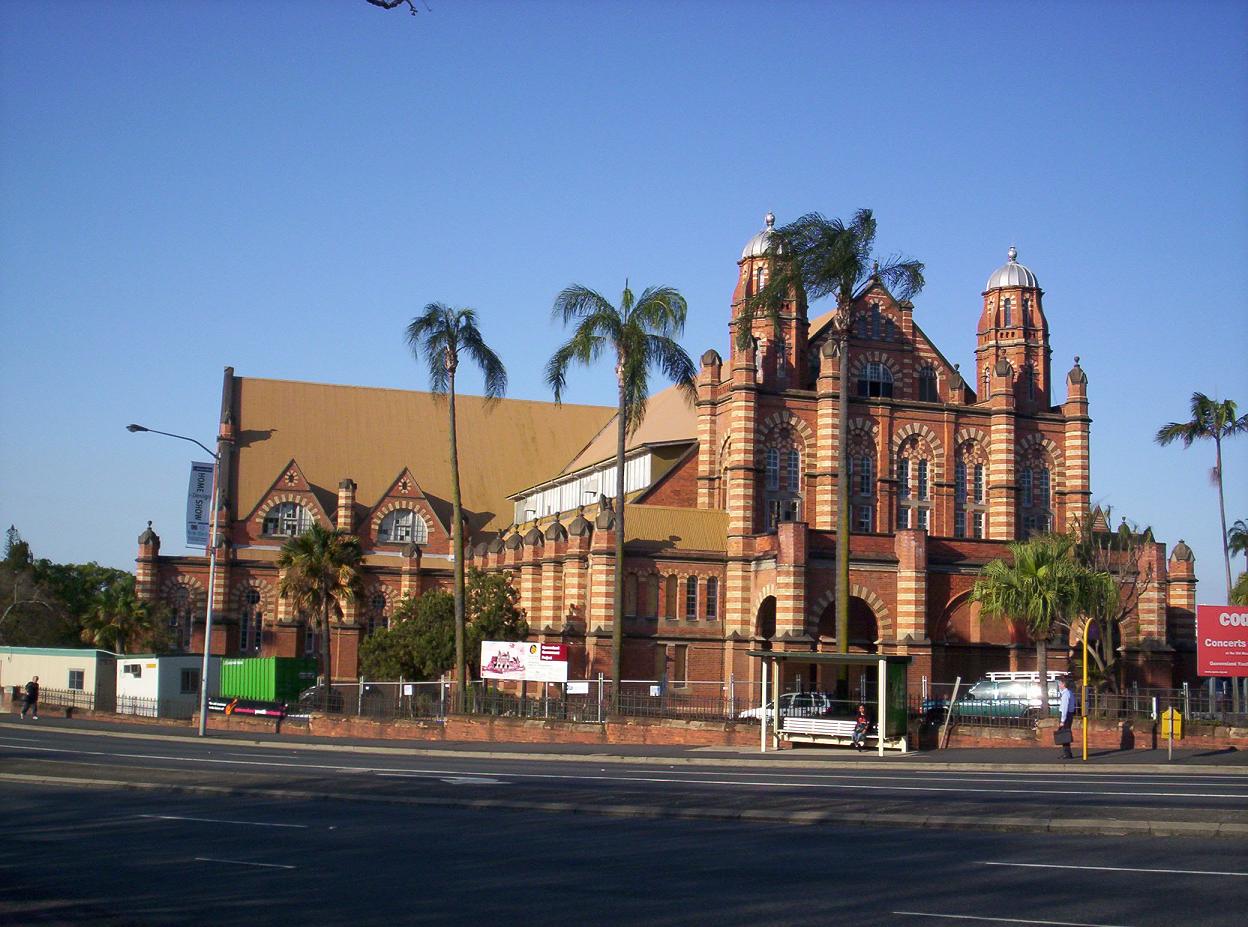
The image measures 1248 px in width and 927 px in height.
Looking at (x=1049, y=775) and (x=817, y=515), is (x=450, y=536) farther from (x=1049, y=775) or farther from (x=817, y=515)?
(x=1049, y=775)

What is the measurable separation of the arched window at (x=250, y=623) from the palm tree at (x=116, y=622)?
246 inches

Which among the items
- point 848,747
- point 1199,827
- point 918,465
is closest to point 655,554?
point 918,465

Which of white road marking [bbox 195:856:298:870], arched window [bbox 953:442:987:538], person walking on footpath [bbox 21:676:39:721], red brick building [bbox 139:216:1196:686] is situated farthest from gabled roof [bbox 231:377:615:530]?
white road marking [bbox 195:856:298:870]

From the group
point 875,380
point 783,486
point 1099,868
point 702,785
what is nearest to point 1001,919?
point 1099,868

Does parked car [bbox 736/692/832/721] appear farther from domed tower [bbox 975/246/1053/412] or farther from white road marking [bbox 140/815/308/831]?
domed tower [bbox 975/246/1053/412]

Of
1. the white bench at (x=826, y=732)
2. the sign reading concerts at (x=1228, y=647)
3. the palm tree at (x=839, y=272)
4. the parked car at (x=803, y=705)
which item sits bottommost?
the white bench at (x=826, y=732)

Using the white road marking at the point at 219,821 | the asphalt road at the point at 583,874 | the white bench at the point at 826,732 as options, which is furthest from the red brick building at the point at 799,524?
the asphalt road at the point at 583,874

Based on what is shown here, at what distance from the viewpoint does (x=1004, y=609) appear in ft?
151

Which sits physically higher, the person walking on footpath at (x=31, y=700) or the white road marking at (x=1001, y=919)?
the white road marking at (x=1001, y=919)

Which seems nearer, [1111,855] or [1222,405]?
[1111,855]

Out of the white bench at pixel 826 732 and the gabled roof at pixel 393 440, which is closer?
the white bench at pixel 826 732

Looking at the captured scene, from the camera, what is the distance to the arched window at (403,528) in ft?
271

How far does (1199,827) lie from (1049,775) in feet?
40.4

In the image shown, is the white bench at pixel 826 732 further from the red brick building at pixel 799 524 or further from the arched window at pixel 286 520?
the arched window at pixel 286 520
